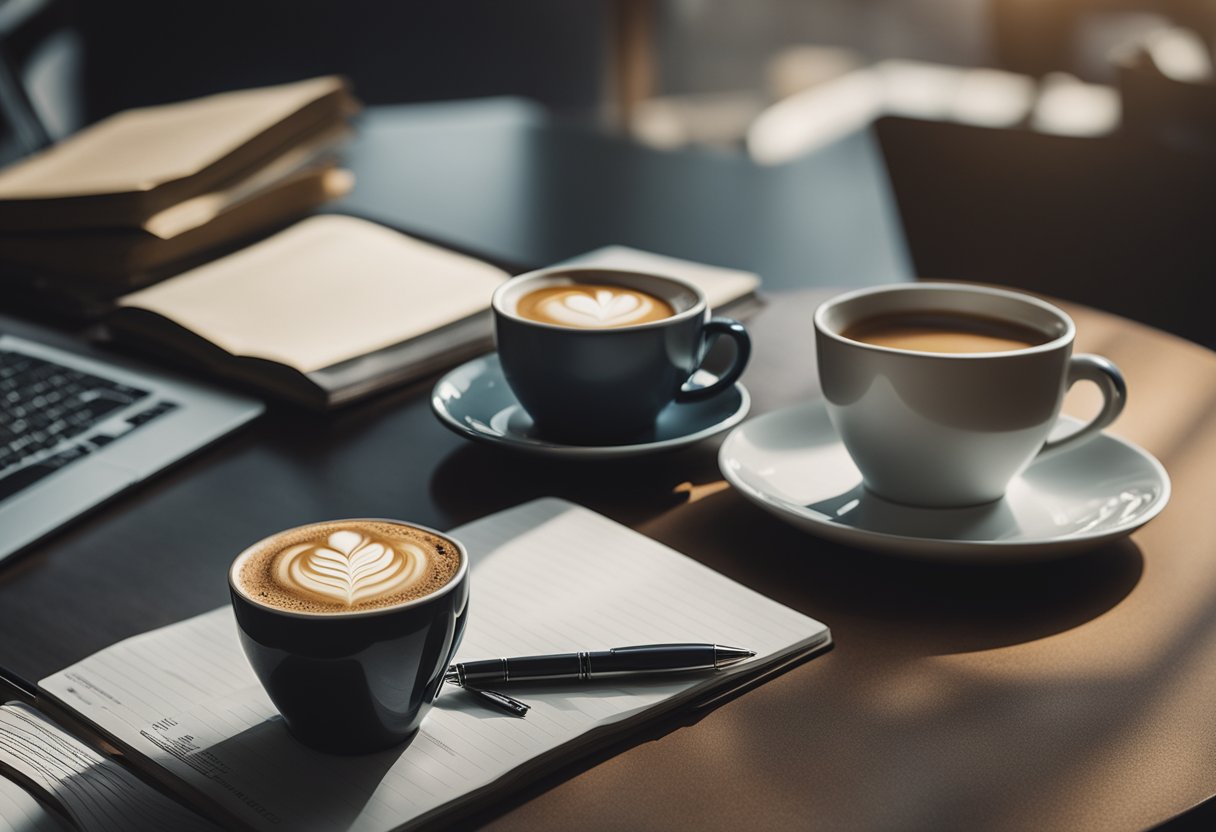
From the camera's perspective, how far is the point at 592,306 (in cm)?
71

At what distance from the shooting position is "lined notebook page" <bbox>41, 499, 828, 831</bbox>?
418 millimetres

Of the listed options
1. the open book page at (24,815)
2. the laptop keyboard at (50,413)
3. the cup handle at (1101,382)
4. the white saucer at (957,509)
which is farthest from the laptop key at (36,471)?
the cup handle at (1101,382)

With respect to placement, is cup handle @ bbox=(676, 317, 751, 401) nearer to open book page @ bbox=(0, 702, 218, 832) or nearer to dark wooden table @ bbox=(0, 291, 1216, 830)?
dark wooden table @ bbox=(0, 291, 1216, 830)

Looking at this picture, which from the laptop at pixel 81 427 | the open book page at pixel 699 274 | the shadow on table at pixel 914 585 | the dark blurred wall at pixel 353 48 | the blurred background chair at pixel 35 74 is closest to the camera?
the shadow on table at pixel 914 585

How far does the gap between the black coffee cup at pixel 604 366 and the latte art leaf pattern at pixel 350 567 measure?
0.23 meters

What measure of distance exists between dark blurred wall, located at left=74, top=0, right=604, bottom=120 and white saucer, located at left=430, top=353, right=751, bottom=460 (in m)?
1.53

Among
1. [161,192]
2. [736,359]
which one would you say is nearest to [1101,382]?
[736,359]

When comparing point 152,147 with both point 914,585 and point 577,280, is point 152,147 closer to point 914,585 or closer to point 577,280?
point 577,280

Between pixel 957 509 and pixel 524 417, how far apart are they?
0.83ft

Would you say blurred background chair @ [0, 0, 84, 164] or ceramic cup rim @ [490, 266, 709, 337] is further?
blurred background chair @ [0, 0, 84, 164]

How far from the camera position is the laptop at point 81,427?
0.64 metres

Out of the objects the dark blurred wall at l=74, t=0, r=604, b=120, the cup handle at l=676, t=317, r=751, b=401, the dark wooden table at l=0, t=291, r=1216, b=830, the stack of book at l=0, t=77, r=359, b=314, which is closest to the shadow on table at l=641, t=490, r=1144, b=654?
the dark wooden table at l=0, t=291, r=1216, b=830

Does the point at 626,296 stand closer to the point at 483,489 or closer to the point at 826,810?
the point at 483,489

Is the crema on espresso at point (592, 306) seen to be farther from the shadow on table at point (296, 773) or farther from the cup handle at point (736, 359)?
the shadow on table at point (296, 773)
